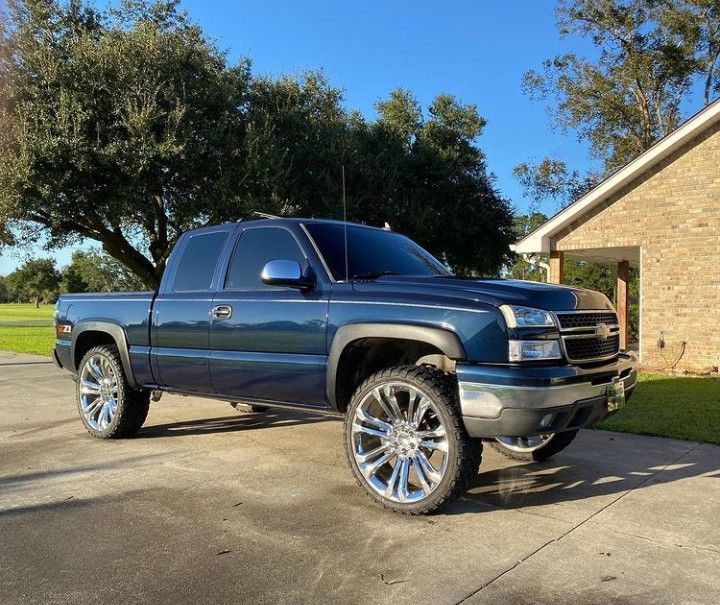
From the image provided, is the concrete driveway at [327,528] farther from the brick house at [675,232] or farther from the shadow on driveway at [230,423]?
the brick house at [675,232]

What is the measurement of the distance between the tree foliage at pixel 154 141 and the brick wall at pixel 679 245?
8.67 meters

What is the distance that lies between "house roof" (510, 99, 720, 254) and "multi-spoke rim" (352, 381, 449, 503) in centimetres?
984

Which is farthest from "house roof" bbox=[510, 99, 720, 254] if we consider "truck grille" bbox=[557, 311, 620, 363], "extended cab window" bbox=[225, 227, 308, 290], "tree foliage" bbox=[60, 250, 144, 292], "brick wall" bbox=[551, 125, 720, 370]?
"tree foliage" bbox=[60, 250, 144, 292]

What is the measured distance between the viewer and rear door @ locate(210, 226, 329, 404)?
466cm

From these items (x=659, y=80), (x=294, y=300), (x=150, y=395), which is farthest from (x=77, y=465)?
(x=659, y=80)

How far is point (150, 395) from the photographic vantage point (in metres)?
6.48

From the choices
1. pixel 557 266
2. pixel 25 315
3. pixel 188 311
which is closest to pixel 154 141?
pixel 557 266

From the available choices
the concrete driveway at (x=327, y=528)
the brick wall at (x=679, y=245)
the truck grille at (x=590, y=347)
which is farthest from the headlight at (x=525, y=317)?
the brick wall at (x=679, y=245)

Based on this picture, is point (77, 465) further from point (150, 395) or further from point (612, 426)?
point (612, 426)

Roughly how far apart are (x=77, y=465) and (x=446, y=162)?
20228mm

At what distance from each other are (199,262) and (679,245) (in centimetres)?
961

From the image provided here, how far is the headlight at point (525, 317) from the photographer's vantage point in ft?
12.7

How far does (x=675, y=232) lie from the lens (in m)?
12.1

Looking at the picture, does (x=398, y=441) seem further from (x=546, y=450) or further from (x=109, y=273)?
(x=109, y=273)
